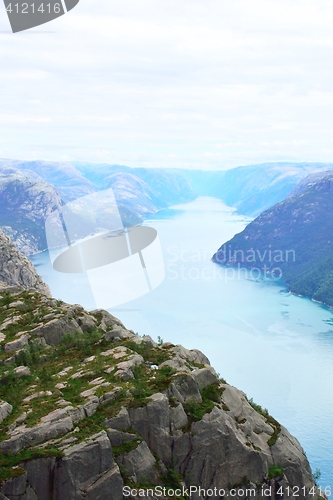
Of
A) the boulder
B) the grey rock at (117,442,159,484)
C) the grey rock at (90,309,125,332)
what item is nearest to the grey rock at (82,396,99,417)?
the boulder

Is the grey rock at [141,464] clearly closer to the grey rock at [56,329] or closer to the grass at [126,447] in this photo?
the grass at [126,447]

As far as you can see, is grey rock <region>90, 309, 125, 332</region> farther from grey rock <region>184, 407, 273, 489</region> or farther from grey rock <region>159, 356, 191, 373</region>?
grey rock <region>184, 407, 273, 489</region>

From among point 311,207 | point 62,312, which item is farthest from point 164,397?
point 311,207

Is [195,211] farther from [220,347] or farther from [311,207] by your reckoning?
[220,347]

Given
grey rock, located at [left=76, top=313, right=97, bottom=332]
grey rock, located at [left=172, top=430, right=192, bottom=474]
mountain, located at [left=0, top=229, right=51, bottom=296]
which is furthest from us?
mountain, located at [left=0, top=229, right=51, bottom=296]

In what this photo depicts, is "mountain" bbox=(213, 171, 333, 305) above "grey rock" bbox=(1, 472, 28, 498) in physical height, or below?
below

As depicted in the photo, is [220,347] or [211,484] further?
[220,347]

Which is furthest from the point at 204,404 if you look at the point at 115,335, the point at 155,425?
the point at 115,335
